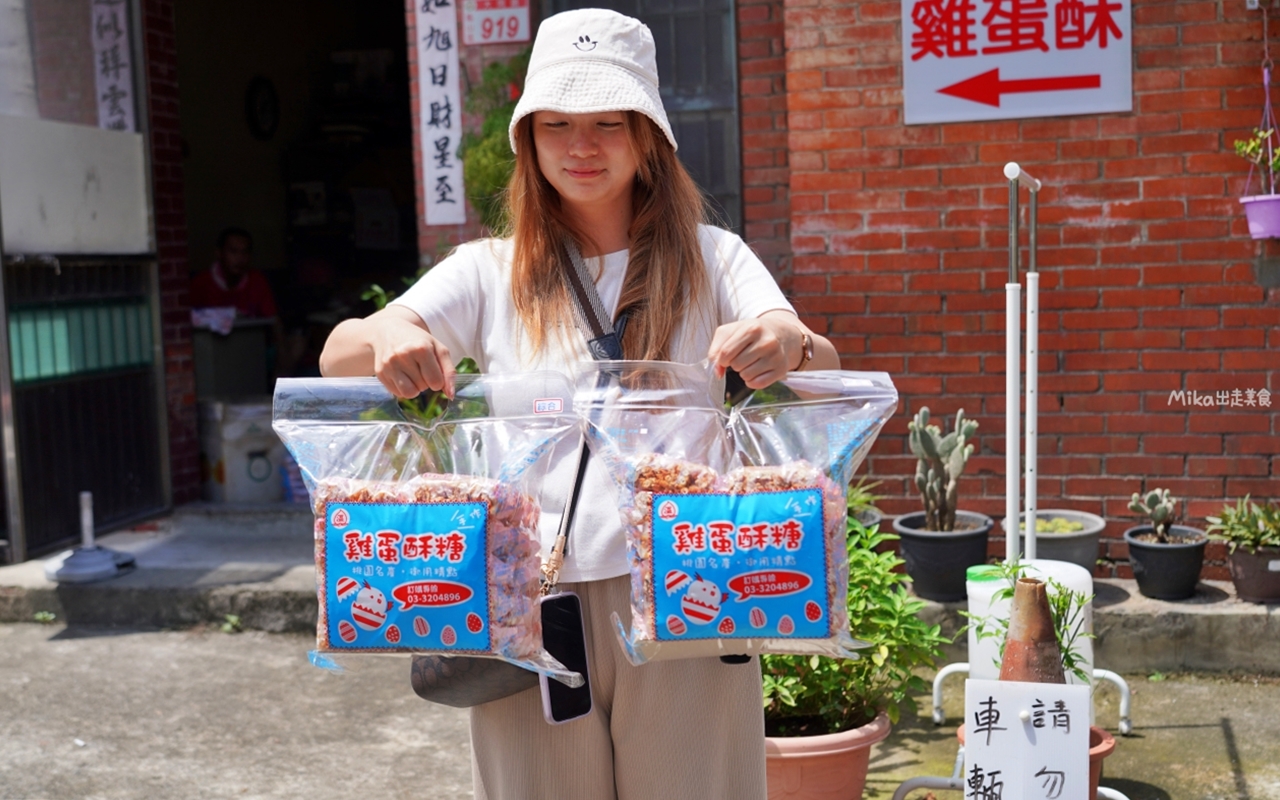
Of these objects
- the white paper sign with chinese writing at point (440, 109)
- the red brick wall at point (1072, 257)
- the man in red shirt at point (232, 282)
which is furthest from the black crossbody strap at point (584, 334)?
the man in red shirt at point (232, 282)

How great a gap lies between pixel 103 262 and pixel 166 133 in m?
0.92

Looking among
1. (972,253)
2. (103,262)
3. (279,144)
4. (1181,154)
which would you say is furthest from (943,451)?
(279,144)

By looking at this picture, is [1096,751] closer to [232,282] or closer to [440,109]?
[440,109]

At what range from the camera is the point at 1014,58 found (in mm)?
4875

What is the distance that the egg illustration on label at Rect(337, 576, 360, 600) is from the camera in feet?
6.16

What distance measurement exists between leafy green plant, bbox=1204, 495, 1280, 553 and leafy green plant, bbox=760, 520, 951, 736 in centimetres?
158

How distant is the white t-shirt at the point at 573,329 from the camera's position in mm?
2010

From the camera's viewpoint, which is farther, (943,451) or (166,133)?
(166,133)

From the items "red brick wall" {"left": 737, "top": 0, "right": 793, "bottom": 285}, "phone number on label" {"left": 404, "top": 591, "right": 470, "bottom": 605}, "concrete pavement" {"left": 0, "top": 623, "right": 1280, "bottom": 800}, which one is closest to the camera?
"phone number on label" {"left": 404, "top": 591, "right": 470, "bottom": 605}

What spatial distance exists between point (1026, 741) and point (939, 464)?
2.09 metres

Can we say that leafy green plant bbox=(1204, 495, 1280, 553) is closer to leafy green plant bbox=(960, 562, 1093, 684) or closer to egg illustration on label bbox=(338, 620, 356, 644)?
leafy green plant bbox=(960, 562, 1093, 684)

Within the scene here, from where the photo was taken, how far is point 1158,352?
16.1 feet

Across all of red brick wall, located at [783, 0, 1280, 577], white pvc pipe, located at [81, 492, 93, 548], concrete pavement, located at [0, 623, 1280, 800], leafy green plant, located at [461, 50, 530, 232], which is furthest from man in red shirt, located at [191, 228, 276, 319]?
red brick wall, located at [783, 0, 1280, 577]

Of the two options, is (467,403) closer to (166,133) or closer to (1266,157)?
(1266,157)
